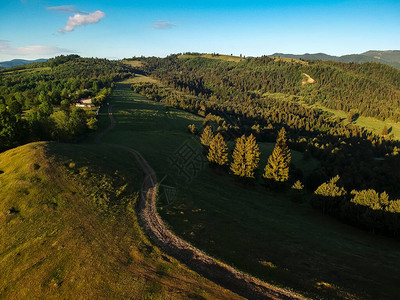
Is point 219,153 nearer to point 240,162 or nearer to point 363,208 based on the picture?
point 240,162

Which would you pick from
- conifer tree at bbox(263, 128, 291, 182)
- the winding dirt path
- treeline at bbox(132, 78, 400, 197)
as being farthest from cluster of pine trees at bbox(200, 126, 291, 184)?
the winding dirt path

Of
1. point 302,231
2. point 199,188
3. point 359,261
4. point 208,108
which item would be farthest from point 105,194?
point 208,108

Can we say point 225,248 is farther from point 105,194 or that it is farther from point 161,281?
point 105,194

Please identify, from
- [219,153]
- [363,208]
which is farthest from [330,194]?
[219,153]

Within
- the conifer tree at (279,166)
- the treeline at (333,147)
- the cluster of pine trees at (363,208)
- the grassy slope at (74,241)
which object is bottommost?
the treeline at (333,147)

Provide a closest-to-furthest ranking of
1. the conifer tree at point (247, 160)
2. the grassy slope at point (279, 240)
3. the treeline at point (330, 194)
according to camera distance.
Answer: the grassy slope at point (279, 240) → the treeline at point (330, 194) → the conifer tree at point (247, 160)

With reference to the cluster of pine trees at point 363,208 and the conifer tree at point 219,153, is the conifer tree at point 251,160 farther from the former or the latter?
the cluster of pine trees at point 363,208

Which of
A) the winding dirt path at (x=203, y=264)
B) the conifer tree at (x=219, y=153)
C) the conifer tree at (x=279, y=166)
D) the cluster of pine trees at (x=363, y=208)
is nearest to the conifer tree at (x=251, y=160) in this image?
the conifer tree at (x=279, y=166)
